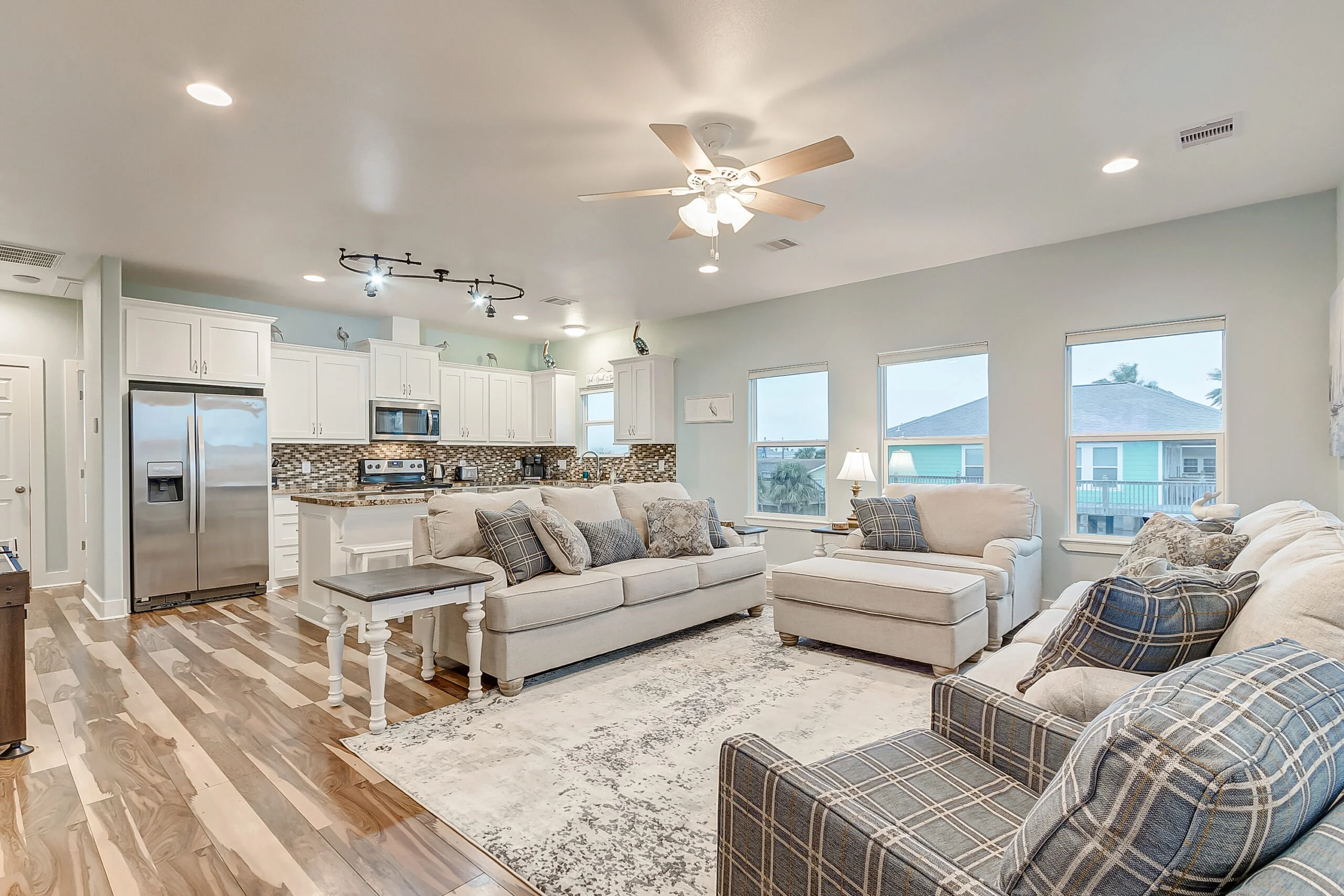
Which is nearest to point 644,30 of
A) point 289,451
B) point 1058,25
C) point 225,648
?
point 1058,25

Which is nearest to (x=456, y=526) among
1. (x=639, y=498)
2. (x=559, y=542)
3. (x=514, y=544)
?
(x=514, y=544)

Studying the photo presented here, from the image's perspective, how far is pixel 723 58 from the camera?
8.23 feet

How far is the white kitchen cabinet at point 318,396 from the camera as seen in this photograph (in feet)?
20.8

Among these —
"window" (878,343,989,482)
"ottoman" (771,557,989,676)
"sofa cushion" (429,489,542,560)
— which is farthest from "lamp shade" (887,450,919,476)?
"sofa cushion" (429,489,542,560)

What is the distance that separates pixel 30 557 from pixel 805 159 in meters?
7.40

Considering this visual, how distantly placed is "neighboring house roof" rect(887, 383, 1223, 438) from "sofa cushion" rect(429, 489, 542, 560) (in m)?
3.88

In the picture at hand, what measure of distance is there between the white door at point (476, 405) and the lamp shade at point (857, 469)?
175 inches

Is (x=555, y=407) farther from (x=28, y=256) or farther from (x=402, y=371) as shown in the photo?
(x=28, y=256)

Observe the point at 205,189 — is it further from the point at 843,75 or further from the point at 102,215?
the point at 843,75

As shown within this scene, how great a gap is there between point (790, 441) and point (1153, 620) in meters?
4.87

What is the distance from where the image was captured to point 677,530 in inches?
177

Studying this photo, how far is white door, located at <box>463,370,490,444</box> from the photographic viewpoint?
7.84 meters

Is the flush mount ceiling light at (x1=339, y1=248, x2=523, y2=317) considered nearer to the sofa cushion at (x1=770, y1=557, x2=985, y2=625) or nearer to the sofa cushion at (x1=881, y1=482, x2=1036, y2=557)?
the sofa cushion at (x1=770, y1=557, x2=985, y2=625)

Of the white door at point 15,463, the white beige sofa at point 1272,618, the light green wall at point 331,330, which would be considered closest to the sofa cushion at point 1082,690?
the white beige sofa at point 1272,618
